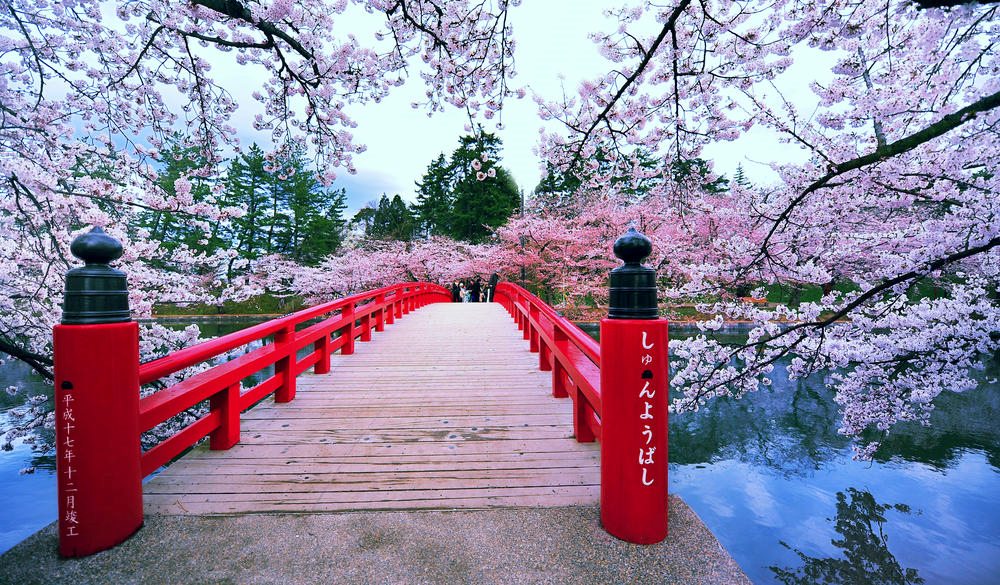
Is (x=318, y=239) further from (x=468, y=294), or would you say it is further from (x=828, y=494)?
(x=828, y=494)

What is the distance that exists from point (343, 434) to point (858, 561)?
531 centimetres

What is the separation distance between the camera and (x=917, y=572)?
13.0 ft

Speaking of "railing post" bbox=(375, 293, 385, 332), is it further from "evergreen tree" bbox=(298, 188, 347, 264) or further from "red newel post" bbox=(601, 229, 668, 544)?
"evergreen tree" bbox=(298, 188, 347, 264)

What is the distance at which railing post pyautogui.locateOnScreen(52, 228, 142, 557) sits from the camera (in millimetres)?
1572

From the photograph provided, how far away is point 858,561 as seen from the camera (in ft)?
13.9

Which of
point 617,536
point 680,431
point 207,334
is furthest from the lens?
point 207,334

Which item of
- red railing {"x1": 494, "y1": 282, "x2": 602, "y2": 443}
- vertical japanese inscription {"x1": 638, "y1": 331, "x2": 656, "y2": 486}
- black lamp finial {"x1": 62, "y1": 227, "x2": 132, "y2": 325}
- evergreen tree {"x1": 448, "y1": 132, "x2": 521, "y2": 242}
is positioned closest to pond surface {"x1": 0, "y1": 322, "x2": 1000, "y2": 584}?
red railing {"x1": 494, "y1": 282, "x2": 602, "y2": 443}

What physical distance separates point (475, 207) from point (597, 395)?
2547 centimetres

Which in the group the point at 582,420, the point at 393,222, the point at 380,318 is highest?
the point at 393,222

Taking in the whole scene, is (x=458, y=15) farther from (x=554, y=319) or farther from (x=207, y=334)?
(x=207, y=334)

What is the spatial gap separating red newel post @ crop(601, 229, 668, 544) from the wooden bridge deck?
1.32 feet

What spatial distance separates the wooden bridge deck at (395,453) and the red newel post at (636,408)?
1.32 feet

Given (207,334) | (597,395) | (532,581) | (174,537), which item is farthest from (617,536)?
(207,334)

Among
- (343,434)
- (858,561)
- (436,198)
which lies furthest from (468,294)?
(343,434)
